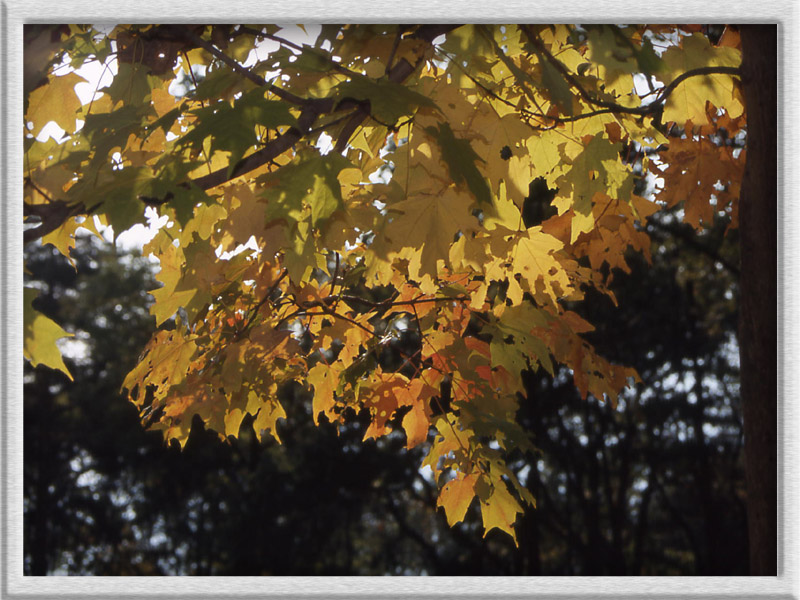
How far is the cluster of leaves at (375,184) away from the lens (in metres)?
1.11

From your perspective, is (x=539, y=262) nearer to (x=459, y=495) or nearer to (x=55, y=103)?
(x=459, y=495)

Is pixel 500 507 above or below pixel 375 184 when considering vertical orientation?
below

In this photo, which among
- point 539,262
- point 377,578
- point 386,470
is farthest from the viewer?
point 386,470

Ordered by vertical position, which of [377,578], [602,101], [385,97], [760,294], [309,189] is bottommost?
[377,578]

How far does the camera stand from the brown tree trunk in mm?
1406

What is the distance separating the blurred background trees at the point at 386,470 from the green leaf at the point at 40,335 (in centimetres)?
365

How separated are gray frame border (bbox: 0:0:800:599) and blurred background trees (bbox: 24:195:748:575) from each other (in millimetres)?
3091

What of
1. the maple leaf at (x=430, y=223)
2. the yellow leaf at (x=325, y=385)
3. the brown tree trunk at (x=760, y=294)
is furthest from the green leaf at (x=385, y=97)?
the yellow leaf at (x=325, y=385)

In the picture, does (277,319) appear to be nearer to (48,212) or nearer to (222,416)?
(222,416)

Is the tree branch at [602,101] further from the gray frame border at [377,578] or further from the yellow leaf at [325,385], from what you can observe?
the yellow leaf at [325,385]

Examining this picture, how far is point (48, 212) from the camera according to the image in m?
1.15

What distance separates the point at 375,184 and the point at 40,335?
61 centimetres

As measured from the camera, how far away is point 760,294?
1431 mm

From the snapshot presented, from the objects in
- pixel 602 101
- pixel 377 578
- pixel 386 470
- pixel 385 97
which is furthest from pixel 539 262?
pixel 386 470
